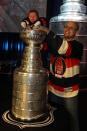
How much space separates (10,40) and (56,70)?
190 cm

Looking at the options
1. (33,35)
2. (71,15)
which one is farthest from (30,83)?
(71,15)

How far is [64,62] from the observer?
1.20 metres

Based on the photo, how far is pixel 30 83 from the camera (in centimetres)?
73

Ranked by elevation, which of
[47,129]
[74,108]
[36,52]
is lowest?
[74,108]

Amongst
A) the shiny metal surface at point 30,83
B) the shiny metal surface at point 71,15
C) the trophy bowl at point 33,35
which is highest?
the shiny metal surface at point 71,15

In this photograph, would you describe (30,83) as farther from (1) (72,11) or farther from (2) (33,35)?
(1) (72,11)

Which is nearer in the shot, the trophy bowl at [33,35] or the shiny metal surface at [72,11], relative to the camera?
the trophy bowl at [33,35]

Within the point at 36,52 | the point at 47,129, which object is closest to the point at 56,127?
the point at 47,129

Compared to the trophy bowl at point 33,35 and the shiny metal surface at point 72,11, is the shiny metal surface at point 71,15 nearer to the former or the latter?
the shiny metal surface at point 72,11

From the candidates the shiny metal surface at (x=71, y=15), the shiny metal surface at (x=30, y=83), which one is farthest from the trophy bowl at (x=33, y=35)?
the shiny metal surface at (x=71, y=15)

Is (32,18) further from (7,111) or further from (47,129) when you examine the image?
(47,129)

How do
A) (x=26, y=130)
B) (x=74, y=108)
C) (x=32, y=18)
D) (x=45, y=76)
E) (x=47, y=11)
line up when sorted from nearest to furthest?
(x=26, y=130) → (x=45, y=76) → (x=74, y=108) → (x=32, y=18) → (x=47, y=11)

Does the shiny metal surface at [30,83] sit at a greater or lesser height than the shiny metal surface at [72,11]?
lesser

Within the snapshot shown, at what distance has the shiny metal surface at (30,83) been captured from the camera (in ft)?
2.39
